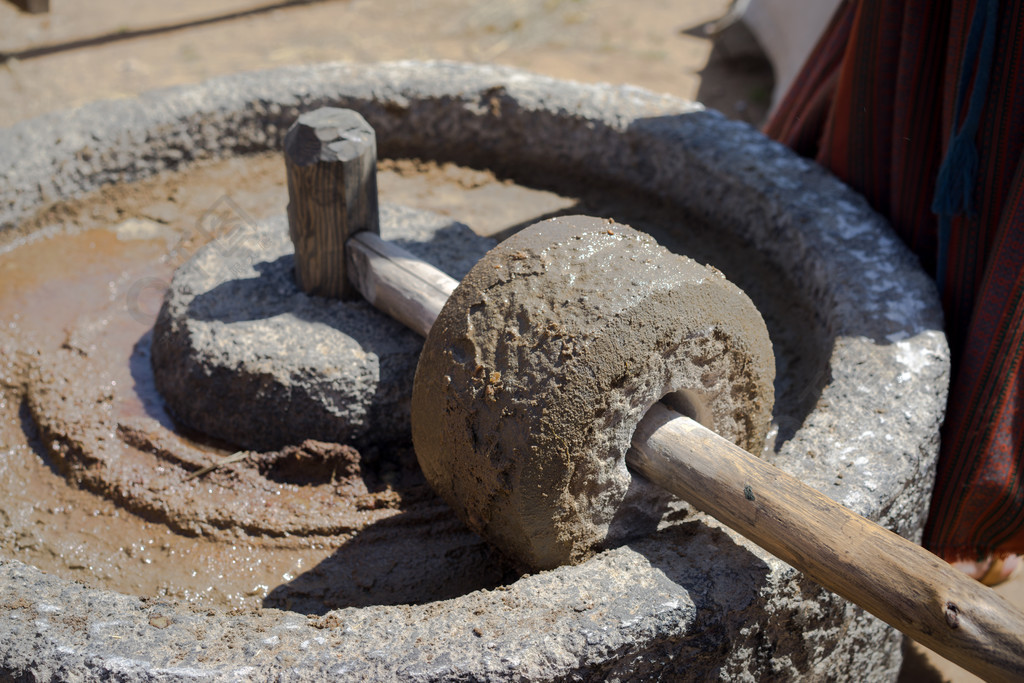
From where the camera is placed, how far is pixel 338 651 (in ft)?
4.94

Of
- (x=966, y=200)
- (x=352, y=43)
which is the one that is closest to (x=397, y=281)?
(x=966, y=200)

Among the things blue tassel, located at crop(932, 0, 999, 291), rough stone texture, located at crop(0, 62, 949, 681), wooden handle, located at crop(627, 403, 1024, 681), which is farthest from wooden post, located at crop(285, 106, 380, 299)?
blue tassel, located at crop(932, 0, 999, 291)

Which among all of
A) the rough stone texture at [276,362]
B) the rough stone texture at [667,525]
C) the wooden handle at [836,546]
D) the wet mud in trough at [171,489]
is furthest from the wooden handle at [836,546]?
the rough stone texture at [276,362]

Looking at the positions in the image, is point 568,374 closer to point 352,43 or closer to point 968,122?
point 968,122

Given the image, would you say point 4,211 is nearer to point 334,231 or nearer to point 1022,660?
point 334,231

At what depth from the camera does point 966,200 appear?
89.7 inches

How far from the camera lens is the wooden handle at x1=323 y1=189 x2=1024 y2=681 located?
1370mm

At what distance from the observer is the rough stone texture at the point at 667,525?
1513mm

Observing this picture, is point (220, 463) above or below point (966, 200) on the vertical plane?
below

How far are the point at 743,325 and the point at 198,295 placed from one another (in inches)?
61.3

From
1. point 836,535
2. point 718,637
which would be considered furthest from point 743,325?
point 718,637

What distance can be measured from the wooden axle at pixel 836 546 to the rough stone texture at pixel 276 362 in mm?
846

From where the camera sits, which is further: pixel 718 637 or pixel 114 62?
pixel 114 62

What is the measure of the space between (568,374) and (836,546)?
57 cm
